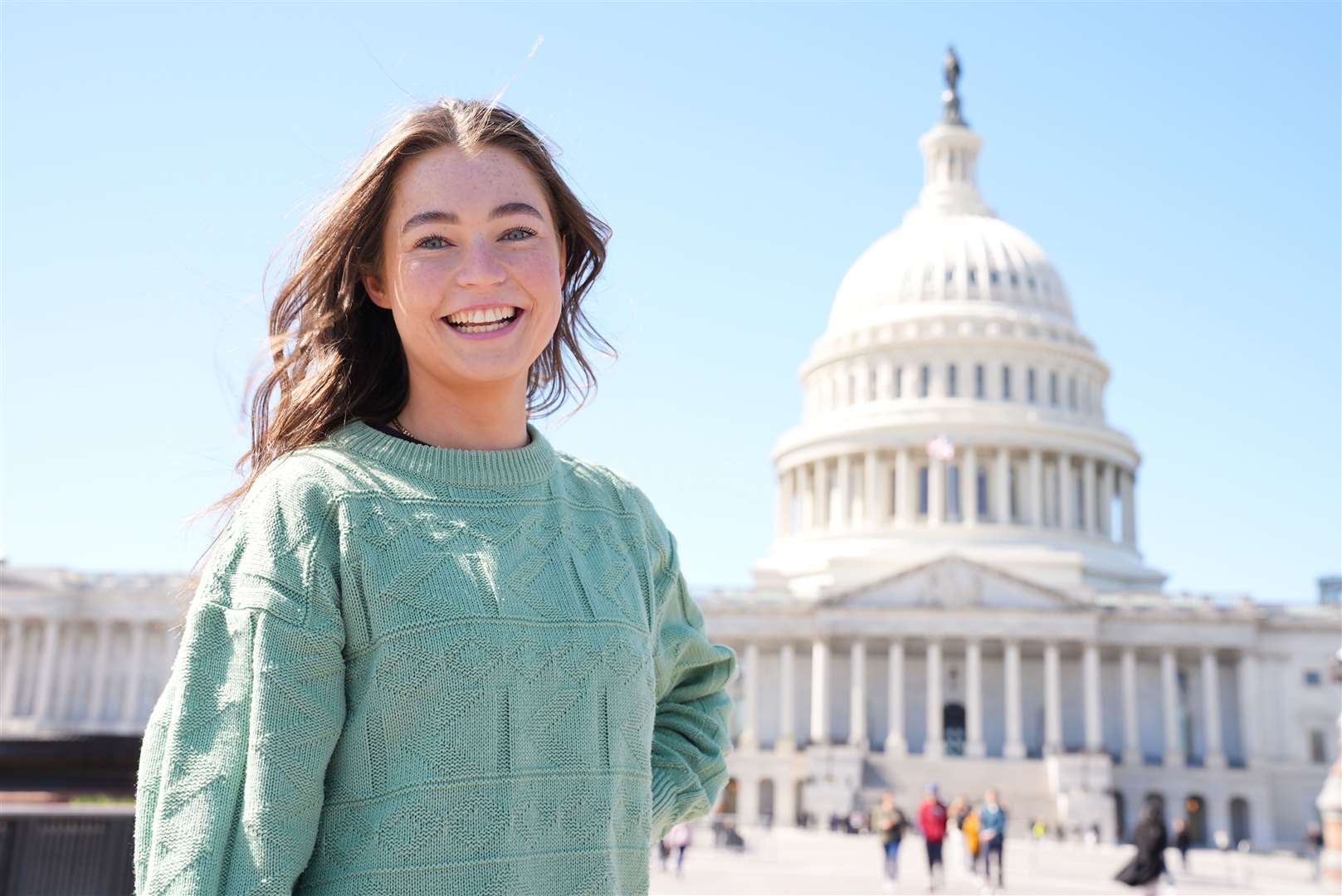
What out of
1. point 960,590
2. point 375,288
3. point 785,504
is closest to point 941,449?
point 960,590

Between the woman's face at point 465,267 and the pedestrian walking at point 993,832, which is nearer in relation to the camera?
the woman's face at point 465,267

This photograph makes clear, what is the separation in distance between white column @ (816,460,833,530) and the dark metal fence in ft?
247

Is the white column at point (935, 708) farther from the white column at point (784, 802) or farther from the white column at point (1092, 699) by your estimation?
the white column at point (1092, 699)

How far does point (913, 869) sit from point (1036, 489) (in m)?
46.6

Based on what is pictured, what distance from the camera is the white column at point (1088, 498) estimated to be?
86.2 m

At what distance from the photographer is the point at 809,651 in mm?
77625

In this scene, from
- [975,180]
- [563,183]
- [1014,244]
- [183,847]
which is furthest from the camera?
[975,180]

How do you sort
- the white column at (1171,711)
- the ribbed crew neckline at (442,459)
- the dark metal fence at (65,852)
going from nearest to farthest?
the ribbed crew neckline at (442,459) < the dark metal fence at (65,852) < the white column at (1171,711)

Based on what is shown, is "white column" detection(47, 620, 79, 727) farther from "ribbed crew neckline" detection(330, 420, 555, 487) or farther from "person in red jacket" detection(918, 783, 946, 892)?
"ribbed crew neckline" detection(330, 420, 555, 487)

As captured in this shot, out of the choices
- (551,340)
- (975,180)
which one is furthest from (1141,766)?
(551,340)

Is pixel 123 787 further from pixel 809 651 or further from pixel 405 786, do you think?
pixel 809 651

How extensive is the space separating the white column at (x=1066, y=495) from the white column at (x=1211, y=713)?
11.6 m

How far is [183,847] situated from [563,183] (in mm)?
2071

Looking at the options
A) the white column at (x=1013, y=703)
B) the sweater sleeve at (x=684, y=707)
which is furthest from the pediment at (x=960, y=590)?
the sweater sleeve at (x=684, y=707)
